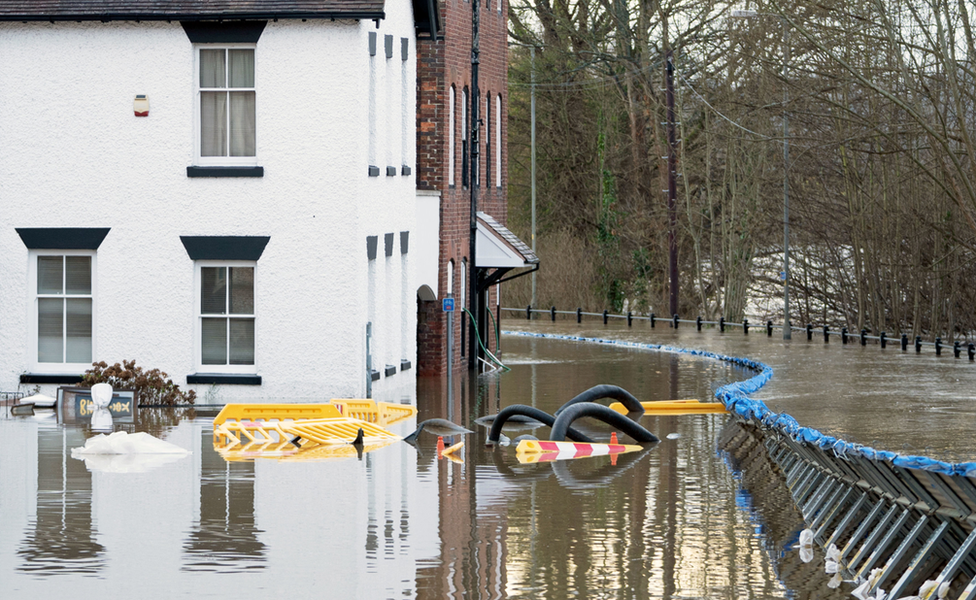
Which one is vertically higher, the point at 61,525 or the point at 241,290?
the point at 241,290

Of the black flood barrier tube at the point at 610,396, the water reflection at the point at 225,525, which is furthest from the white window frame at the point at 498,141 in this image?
the water reflection at the point at 225,525

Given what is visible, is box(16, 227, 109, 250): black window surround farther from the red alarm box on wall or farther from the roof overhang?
the roof overhang

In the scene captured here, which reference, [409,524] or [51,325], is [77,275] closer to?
[51,325]

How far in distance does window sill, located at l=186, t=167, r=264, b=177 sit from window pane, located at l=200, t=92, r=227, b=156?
1.46 feet

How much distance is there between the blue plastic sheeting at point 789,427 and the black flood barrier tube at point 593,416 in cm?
129

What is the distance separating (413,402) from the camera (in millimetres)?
23844

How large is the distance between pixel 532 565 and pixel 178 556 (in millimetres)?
2592

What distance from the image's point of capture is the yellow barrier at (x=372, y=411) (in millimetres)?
20422

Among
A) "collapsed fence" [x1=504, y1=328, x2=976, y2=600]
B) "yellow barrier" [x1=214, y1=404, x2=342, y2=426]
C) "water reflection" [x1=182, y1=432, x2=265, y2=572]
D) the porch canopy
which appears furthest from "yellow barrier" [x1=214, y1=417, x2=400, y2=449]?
the porch canopy

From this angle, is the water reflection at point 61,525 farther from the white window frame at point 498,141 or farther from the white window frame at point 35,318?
the white window frame at point 498,141

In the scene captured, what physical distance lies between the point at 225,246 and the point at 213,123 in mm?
1815

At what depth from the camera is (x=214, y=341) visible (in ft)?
74.2

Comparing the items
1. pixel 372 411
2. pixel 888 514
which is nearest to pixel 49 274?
pixel 372 411

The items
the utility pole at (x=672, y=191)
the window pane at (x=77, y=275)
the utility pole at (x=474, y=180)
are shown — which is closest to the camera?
the window pane at (x=77, y=275)
